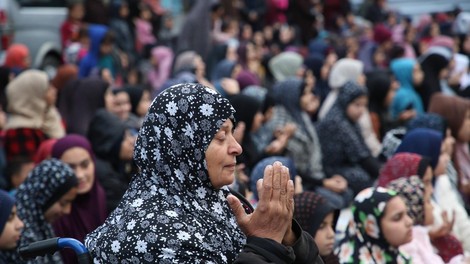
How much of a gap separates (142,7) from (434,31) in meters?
5.04

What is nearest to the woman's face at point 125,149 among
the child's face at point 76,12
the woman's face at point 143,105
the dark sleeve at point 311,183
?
the dark sleeve at point 311,183

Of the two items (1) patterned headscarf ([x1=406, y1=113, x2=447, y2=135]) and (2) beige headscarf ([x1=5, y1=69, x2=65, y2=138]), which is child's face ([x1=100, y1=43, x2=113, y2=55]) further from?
(1) patterned headscarf ([x1=406, y1=113, x2=447, y2=135])

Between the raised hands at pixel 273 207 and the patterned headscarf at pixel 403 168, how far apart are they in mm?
2757

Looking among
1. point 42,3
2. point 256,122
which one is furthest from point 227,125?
point 42,3

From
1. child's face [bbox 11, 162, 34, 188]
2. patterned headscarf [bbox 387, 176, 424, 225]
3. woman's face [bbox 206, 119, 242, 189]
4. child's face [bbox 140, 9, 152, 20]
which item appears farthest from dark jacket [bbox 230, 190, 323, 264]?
child's face [bbox 140, 9, 152, 20]

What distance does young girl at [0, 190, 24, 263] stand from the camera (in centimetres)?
A: 443

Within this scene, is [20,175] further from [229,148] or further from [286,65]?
[286,65]

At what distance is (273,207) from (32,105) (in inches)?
202

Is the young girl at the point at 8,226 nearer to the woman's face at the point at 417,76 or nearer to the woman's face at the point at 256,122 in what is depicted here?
the woman's face at the point at 256,122

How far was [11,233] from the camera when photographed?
4449mm

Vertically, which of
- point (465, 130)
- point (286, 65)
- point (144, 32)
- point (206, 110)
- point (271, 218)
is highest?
point (206, 110)

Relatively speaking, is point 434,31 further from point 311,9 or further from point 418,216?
point 418,216

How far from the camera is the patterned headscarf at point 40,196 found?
194 inches

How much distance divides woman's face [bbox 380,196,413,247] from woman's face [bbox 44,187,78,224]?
1.69 m
